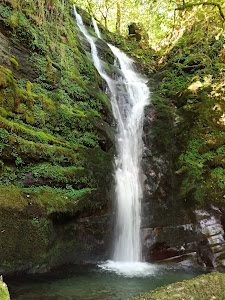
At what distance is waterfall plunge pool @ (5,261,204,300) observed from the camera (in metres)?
3.91

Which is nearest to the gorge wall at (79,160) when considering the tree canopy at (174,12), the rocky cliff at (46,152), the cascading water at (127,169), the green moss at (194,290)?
the rocky cliff at (46,152)

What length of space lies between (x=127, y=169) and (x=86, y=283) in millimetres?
4329

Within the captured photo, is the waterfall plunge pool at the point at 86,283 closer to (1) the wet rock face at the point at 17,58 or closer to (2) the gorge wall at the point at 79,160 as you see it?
(2) the gorge wall at the point at 79,160

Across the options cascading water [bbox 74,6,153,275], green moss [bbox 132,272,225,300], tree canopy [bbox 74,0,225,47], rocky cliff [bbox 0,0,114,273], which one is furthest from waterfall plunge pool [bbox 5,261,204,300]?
tree canopy [bbox 74,0,225,47]

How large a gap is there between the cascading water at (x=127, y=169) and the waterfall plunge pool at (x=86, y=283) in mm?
407

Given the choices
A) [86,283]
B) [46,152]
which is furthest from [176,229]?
[46,152]

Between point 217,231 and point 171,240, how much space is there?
1.40 meters

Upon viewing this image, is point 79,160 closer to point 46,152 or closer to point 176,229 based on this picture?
point 46,152

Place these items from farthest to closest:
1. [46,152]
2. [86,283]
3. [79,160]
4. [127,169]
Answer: [127,169], [79,160], [46,152], [86,283]

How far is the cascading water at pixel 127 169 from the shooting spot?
259 inches

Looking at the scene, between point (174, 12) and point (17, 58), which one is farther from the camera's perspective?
point (17, 58)

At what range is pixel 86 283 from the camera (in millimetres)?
4609

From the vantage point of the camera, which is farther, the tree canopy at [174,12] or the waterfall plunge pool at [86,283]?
the tree canopy at [174,12]

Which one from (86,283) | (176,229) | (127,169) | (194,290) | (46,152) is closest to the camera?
(194,290)
